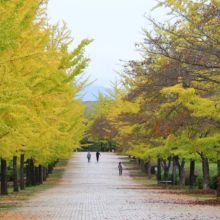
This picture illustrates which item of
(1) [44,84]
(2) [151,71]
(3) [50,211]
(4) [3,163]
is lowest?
(3) [50,211]

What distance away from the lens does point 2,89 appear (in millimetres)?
8312

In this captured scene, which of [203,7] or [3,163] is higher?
[203,7]

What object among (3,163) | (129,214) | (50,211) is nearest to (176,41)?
(129,214)

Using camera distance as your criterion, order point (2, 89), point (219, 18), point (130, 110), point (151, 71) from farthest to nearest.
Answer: point (130, 110) → point (151, 71) → point (219, 18) → point (2, 89)

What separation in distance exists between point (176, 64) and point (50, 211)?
6.48m

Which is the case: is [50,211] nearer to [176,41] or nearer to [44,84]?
[44,84]

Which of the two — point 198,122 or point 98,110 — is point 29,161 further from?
point 98,110

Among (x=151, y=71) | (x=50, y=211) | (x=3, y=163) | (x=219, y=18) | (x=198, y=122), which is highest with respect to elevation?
(x=219, y=18)

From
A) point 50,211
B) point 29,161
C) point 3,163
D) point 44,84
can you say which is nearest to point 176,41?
point 44,84

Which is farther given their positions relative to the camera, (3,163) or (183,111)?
(3,163)

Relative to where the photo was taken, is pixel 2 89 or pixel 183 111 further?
pixel 183 111

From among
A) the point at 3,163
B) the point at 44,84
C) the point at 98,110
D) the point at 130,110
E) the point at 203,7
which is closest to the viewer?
the point at 44,84

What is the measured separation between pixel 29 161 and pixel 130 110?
26.6 ft

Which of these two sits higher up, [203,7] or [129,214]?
[203,7]
